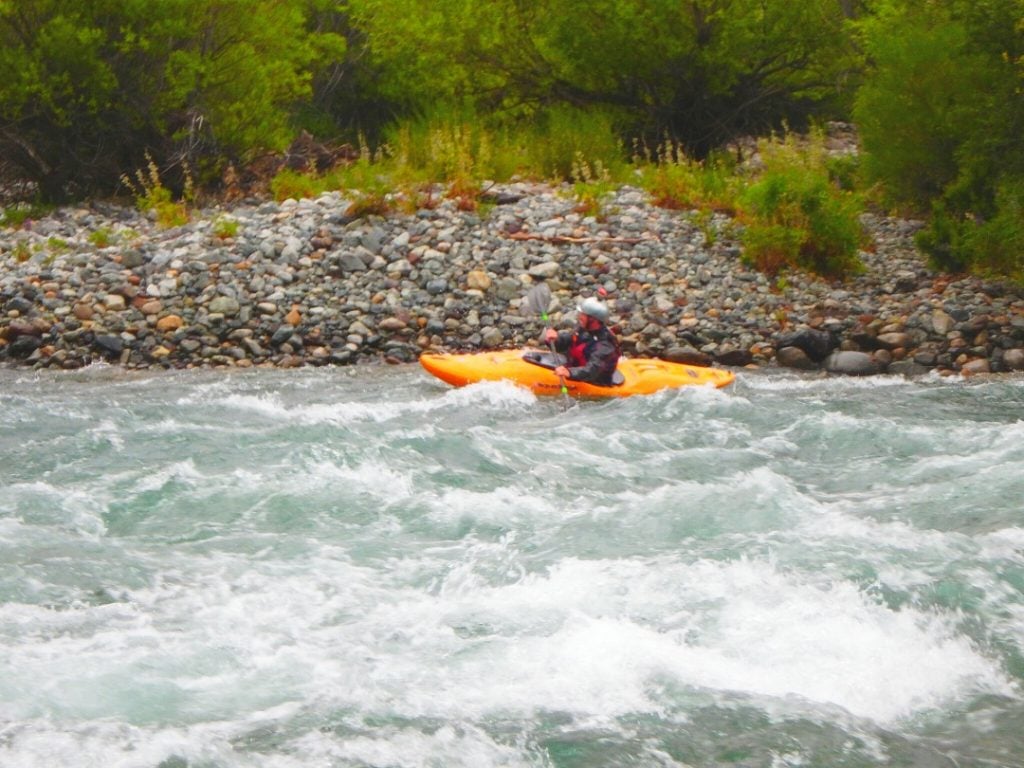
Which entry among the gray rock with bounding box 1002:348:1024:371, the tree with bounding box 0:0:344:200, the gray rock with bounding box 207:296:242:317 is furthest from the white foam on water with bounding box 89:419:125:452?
the tree with bounding box 0:0:344:200

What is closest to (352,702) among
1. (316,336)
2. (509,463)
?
(509,463)

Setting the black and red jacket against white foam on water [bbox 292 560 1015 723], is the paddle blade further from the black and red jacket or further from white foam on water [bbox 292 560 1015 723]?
white foam on water [bbox 292 560 1015 723]

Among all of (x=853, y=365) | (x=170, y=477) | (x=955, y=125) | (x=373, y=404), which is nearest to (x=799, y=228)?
(x=955, y=125)

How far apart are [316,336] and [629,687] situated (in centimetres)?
693

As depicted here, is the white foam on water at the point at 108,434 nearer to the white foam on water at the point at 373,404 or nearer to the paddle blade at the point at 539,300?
the white foam on water at the point at 373,404

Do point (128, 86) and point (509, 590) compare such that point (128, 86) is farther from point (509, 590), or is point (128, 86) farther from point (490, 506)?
point (509, 590)

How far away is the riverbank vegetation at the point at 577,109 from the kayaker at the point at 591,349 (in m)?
3.25

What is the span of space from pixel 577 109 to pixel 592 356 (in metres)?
8.08

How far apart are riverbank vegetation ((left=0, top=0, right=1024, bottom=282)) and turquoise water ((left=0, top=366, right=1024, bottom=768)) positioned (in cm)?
434

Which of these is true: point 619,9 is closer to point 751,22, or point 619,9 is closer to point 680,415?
point 751,22

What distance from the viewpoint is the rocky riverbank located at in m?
10.5

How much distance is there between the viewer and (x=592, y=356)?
8898 mm

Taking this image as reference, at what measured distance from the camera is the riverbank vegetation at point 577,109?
11.8 meters

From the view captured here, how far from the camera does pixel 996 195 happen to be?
11.2 m
